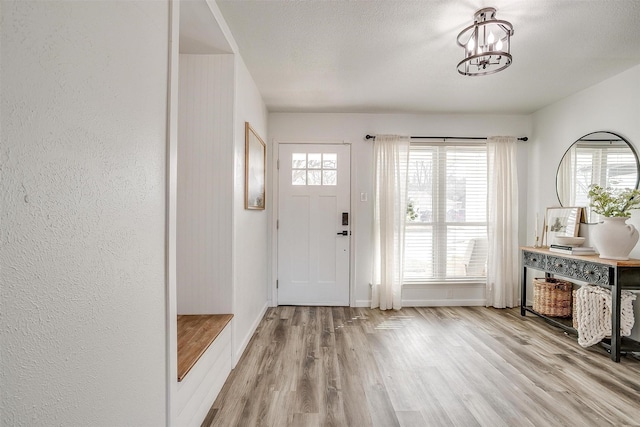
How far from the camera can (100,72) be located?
34.8 inches

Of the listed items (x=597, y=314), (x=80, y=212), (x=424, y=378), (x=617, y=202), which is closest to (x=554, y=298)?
(x=597, y=314)

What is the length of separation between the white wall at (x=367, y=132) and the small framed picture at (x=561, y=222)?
0.40 meters

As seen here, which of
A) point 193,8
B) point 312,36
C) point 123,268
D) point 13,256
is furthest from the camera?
point 312,36

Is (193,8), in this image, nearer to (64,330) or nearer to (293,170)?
(64,330)

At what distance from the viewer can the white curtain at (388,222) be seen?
12.6ft

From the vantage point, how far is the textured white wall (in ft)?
2.07

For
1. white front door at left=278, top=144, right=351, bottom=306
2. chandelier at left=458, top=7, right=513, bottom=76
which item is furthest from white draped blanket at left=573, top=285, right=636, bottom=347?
white front door at left=278, top=144, right=351, bottom=306

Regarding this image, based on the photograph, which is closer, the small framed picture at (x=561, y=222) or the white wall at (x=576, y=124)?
the white wall at (x=576, y=124)

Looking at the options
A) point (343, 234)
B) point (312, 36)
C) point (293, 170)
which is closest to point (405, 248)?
point (343, 234)

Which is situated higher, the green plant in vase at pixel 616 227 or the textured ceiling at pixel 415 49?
the textured ceiling at pixel 415 49

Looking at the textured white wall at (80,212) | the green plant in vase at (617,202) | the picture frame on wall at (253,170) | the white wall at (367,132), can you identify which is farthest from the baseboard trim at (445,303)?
the textured white wall at (80,212)

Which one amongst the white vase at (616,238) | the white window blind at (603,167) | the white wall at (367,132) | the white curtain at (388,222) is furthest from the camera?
the white wall at (367,132)

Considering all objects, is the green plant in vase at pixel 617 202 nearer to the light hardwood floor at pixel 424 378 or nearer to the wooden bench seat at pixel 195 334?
the light hardwood floor at pixel 424 378

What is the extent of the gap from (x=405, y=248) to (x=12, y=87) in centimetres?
381
